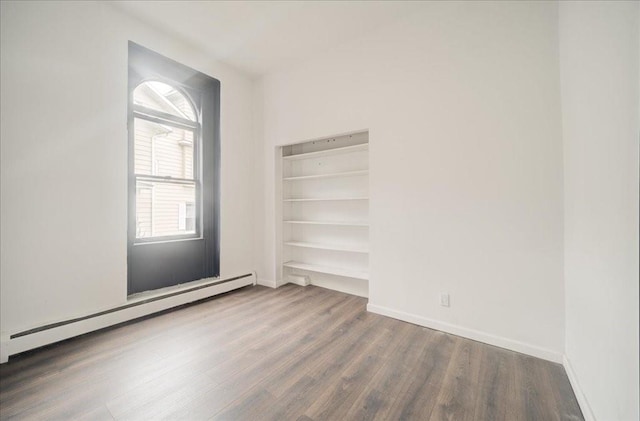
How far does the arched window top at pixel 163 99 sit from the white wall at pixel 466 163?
6.63 ft

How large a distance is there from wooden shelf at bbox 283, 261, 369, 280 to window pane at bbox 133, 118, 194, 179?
1.94m

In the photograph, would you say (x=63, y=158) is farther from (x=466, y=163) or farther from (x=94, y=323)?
(x=466, y=163)

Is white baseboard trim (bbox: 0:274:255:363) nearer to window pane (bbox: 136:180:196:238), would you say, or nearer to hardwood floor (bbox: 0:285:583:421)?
hardwood floor (bbox: 0:285:583:421)

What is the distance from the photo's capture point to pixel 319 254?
12.3 feet

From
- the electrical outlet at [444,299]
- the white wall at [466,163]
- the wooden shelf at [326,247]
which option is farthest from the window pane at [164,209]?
the electrical outlet at [444,299]

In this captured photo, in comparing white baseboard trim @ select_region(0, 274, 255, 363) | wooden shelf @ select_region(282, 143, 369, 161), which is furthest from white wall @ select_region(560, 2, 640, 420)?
white baseboard trim @ select_region(0, 274, 255, 363)

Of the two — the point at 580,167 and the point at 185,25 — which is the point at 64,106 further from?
the point at 580,167

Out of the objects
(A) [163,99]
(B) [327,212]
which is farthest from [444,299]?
(A) [163,99]

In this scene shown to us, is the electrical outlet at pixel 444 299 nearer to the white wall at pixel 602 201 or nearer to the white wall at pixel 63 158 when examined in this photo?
the white wall at pixel 602 201

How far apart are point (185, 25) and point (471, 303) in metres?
4.25

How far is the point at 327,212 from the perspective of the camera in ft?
12.0

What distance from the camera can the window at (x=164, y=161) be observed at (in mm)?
2914

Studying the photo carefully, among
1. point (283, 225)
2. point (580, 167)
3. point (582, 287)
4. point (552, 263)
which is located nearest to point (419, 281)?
point (552, 263)

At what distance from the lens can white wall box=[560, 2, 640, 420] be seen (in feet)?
3.39
